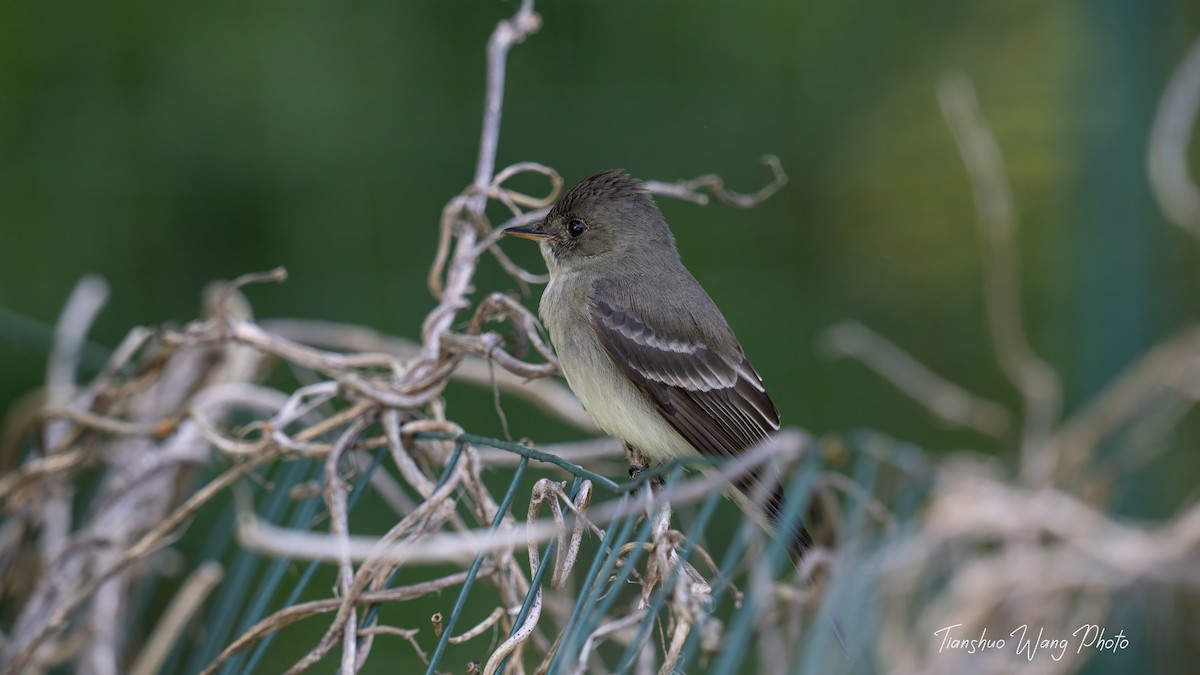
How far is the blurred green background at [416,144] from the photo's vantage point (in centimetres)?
389

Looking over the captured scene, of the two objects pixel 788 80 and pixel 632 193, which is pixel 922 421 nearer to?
pixel 788 80

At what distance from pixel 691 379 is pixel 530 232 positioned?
0.42 meters

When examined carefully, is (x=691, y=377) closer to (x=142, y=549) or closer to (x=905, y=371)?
(x=142, y=549)

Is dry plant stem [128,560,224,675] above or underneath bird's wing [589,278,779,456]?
underneath

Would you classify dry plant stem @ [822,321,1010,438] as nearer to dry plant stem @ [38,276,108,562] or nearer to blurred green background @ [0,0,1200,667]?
blurred green background @ [0,0,1200,667]

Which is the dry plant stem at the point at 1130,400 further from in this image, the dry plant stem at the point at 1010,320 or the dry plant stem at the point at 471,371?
→ the dry plant stem at the point at 471,371

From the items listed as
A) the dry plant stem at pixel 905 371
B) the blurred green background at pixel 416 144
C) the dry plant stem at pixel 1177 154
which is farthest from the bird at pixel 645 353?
the blurred green background at pixel 416 144

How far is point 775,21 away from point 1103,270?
127 cm

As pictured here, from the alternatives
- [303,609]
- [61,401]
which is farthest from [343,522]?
[61,401]

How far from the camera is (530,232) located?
98.7 inches

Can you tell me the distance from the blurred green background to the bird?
4.50 feet

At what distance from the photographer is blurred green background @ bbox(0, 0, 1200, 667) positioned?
3.89 meters

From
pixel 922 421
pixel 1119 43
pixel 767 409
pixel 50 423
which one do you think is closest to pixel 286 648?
pixel 50 423

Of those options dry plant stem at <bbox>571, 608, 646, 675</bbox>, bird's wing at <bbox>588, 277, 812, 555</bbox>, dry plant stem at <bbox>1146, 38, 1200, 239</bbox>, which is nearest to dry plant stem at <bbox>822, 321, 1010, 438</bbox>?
dry plant stem at <bbox>1146, 38, 1200, 239</bbox>
